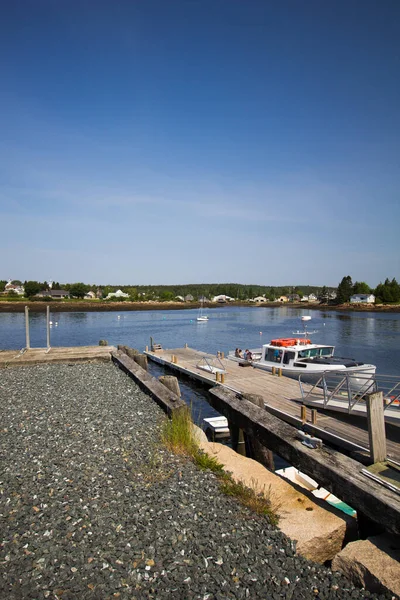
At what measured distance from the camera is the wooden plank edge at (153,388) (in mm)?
8054

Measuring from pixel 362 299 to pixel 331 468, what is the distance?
178 m

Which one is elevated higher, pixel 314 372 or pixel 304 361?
pixel 304 361

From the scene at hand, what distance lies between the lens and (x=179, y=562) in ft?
11.9

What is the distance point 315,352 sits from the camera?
74.4 feet

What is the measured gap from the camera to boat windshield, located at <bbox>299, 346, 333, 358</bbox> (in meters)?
22.1

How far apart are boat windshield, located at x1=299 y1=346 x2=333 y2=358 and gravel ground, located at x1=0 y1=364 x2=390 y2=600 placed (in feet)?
55.4

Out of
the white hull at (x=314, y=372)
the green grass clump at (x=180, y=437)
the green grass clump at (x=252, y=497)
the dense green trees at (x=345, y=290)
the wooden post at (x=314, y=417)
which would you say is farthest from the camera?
the dense green trees at (x=345, y=290)

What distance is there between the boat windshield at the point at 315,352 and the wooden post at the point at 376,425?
1586 centimetres

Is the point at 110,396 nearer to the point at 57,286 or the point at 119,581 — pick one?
the point at 119,581

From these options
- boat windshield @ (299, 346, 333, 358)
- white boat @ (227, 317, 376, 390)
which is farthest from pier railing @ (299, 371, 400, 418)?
boat windshield @ (299, 346, 333, 358)

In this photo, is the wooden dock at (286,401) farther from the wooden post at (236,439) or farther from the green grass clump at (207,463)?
the green grass clump at (207,463)

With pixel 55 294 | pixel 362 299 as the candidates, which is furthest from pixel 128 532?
pixel 362 299

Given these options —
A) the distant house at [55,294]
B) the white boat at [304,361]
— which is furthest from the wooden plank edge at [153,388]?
the distant house at [55,294]

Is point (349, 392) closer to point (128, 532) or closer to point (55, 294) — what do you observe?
point (128, 532)
